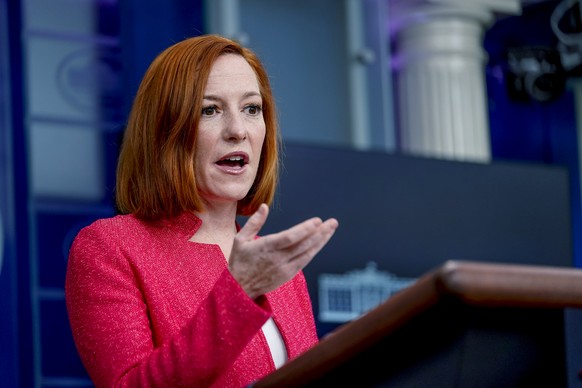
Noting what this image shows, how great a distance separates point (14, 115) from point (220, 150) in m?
2.08

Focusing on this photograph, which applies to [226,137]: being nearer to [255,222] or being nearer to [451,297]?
[255,222]

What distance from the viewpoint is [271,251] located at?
1132 millimetres

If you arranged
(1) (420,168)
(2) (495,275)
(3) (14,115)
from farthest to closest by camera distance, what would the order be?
(1) (420,168), (3) (14,115), (2) (495,275)

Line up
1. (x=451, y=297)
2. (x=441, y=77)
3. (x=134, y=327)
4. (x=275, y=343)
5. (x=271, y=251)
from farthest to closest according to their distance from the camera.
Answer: (x=441, y=77)
(x=275, y=343)
(x=134, y=327)
(x=271, y=251)
(x=451, y=297)

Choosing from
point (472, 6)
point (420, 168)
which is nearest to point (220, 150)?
point (420, 168)

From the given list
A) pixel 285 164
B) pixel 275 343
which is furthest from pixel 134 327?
pixel 285 164

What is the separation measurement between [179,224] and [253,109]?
0.61 feet

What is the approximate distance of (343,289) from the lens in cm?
348

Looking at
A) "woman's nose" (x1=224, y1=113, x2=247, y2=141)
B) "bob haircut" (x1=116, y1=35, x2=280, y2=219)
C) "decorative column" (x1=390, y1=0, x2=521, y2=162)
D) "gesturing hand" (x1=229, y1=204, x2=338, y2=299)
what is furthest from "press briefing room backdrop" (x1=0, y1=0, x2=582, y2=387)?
"gesturing hand" (x1=229, y1=204, x2=338, y2=299)

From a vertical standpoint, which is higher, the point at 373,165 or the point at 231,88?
the point at 231,88

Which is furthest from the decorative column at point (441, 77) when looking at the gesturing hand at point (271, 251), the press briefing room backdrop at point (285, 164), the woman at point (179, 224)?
the gesturing hand at point (271, 251)

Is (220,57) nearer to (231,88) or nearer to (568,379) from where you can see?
(231,88)

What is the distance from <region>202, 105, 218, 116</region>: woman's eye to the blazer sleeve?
21 cm

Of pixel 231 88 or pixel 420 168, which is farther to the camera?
pixel 420 168
